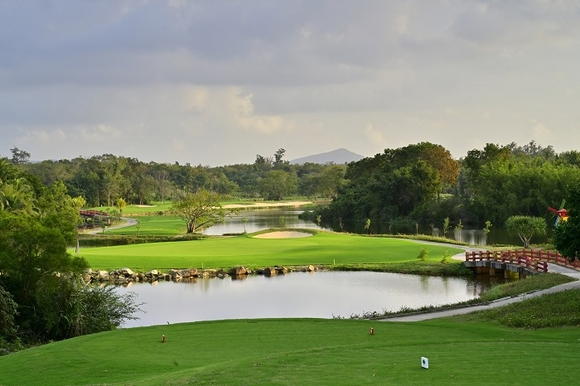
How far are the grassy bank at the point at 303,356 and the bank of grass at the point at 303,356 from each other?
0.07 feet

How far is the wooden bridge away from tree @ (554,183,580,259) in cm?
1345

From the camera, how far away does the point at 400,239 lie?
63.3 m

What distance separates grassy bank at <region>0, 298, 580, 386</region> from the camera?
1183 cm

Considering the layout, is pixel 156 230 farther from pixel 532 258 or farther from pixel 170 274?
pixel 532 258

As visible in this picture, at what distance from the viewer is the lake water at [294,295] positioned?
32125mm

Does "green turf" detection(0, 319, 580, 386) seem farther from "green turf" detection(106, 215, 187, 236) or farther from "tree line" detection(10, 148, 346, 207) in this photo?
"tree line" detection(10, 148, 346, 207)

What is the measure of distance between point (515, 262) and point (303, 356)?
3089 cm

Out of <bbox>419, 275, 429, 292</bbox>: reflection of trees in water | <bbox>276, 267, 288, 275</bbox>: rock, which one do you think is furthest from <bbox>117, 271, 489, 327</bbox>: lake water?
<bbox>276, 267, 288, 275</bbox>: rock

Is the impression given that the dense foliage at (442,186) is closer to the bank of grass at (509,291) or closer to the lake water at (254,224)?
the lake water at (254,224)

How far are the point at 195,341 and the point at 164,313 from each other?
1445 cm

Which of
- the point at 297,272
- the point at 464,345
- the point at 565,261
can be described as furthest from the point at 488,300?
the point at 297,272

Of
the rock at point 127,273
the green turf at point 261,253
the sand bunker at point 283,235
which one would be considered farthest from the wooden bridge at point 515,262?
the sand bunker at point 283,235

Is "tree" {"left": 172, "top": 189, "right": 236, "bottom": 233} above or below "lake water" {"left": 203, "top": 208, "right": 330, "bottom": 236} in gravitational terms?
above

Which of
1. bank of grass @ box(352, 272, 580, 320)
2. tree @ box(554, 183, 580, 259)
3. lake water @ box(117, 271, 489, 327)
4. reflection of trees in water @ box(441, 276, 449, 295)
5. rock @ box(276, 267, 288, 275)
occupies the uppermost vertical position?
tree @ box(554, 183, 580, 259)
